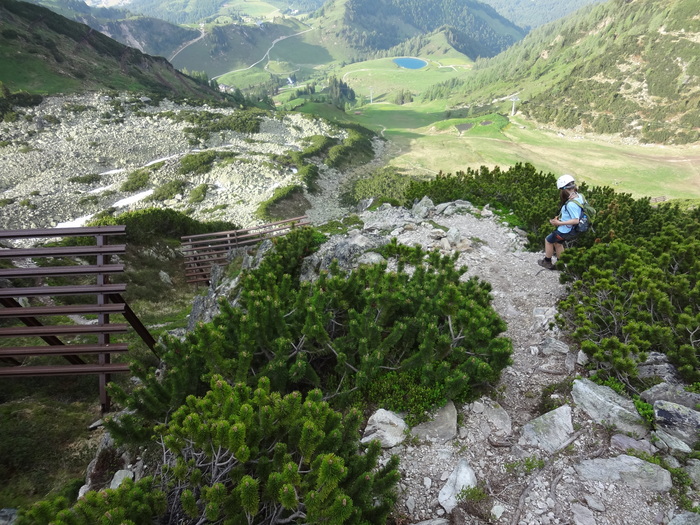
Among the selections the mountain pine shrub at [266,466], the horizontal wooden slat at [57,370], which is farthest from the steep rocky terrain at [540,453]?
the horizontal wooden slat at [57,370]

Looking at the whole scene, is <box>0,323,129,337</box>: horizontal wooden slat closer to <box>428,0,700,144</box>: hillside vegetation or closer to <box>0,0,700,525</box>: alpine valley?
<box>0,0,700,525</box>: alpine valley

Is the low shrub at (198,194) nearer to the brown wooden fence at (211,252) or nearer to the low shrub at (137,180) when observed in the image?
the low shrub at (137,180)

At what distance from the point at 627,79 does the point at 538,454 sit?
170 m

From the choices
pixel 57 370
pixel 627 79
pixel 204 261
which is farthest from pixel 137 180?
pixel 627 79

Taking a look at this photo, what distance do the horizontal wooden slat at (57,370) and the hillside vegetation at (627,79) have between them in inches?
5149

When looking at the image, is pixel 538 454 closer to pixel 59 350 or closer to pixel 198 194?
pixel 59 350

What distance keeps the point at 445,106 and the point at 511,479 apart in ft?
640

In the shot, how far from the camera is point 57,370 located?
7.27m

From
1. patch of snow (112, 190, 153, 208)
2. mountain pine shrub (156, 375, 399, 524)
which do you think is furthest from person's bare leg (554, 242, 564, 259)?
patch of snow (112, 190, 153, 208)

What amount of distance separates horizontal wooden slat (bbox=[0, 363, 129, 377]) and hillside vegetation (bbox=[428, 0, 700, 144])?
130792 mm

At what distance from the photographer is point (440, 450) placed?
17.5 feet

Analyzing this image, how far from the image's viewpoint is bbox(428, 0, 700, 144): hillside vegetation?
104 metres

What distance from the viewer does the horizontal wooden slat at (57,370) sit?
281 inches

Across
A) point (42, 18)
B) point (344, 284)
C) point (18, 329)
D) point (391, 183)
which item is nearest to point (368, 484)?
point (344, 284)
